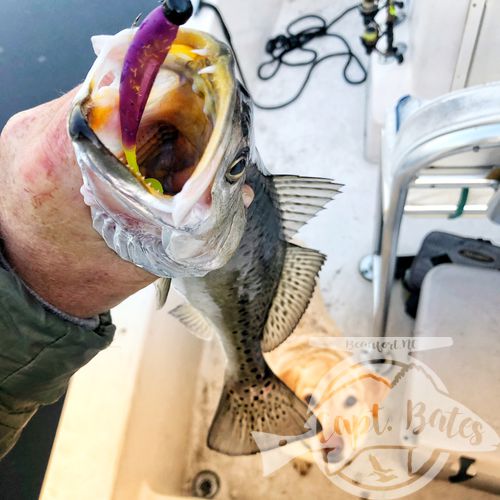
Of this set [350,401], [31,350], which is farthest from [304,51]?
[31,350]

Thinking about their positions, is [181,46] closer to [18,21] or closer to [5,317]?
[5,317]

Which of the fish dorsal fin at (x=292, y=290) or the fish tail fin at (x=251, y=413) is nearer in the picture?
the fish dorsal fin at (x=292, y=290)

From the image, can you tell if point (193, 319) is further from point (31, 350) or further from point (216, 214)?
point (216, 214)

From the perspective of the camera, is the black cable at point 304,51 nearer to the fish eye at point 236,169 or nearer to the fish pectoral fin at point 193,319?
the fish pectoral fin at point 193,319

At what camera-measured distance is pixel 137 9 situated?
3848 millimetres

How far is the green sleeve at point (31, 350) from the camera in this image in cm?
96

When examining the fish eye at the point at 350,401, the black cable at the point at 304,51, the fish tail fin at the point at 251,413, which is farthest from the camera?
the black cable at the point at 304,51

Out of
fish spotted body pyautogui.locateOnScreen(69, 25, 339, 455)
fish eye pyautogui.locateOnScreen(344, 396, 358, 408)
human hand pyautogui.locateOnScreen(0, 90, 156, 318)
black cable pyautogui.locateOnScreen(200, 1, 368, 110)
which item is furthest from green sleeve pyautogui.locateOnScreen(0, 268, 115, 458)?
black cable pyautogui.locateOnScreen(200, 1, 368, 110)

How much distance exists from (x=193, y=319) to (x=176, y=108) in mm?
790

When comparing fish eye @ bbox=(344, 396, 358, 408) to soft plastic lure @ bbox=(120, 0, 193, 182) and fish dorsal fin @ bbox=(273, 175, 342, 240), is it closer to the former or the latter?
fish dorsal fin @ bbox=(273, 175, 342, 240)

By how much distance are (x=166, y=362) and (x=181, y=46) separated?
118 centimetres

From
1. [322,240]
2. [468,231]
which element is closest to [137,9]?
[322,240]

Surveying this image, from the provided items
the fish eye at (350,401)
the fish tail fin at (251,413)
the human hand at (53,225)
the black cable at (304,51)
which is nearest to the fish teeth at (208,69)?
the human hand at (53,225)

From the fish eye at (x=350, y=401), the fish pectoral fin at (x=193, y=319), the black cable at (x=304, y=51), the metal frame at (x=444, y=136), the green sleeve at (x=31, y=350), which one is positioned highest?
the black cable at (x=304, y=51)
